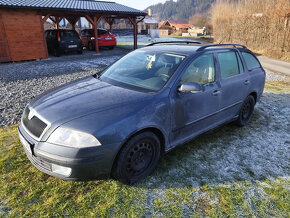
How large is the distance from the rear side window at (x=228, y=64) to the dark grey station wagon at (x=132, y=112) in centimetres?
2

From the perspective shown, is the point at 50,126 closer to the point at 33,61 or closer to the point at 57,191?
the point at 57,191

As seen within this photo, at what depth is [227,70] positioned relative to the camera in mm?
3615

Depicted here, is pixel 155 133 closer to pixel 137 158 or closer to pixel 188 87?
pixel 137 158

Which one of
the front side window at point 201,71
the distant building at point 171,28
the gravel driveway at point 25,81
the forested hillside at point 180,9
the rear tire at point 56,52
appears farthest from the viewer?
the forested hillside at point 180,9

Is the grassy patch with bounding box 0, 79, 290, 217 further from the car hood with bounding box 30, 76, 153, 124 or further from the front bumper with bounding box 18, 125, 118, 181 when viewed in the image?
the car hood with bounding box 30, 76, 153, 124

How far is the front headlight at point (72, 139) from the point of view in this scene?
6.87ft

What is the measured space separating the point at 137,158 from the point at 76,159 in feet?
2.56

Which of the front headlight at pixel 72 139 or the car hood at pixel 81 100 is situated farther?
the car hood at pixel 81 100

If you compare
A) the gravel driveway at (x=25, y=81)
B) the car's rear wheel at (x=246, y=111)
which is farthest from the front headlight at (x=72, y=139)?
the car's rear wheel at (x=246, y=111)

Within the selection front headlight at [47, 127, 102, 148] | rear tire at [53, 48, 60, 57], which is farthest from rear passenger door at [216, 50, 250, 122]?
rear tire at [53, 48, 60, 57]

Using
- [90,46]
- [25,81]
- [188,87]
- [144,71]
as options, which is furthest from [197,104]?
[90,46]

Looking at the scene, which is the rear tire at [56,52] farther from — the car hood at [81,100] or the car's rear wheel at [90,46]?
the car hood at [81,100]

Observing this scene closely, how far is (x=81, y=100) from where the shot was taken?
254 centimetres

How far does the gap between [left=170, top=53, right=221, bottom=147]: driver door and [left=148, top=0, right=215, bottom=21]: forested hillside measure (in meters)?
154
